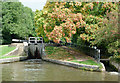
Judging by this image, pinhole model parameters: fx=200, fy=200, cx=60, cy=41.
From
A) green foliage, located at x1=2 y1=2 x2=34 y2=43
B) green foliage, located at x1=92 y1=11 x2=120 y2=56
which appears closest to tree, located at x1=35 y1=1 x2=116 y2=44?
green foliage, located at x1=92 y1=11 x2=120 y2=56

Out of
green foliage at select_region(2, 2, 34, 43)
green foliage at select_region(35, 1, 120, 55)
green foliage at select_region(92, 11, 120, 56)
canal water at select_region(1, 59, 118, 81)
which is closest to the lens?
canal water at select_region(1, 59, 118, 81)

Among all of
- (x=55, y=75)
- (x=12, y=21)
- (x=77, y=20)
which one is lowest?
(x=55, y=75)

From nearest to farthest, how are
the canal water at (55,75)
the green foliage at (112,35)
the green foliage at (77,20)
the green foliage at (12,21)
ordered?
the canal water at (55,75)
the green foliage at (112,35)
the green foliage at (77,20)
the green foliage at (12,21)

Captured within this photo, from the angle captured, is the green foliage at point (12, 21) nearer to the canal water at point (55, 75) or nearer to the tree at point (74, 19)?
the tree at point (74, 19)

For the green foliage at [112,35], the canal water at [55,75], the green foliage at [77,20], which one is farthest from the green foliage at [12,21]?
the green foliage at [112,35]

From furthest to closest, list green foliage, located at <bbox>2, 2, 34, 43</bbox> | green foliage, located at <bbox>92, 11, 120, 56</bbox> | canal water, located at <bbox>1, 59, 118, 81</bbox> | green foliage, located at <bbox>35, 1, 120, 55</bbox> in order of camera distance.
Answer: green foliage, located at <bbox>2, 2, 34, 43</bbox> < green foliage, located at <bbox>35, 1, 120, 55</bbox> < green foliage, located at <bbox>92, 11, 120, 56</bbox> < canal water, located at <bbox>1, 59, 118, 81</bbox>

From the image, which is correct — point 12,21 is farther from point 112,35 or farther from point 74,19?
point 112,35

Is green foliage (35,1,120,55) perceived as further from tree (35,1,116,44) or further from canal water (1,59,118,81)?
canal water (1,59,118,81)

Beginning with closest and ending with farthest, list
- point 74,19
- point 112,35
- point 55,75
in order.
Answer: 1. point 55,75
2. point 112,35
3. point 74,19

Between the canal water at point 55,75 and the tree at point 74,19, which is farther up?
the tree at point 74,19

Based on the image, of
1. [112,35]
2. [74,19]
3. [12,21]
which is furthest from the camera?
[12,21]

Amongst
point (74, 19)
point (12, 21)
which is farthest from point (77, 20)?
point (12, 21)

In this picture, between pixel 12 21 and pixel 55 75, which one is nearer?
pixel 55 75

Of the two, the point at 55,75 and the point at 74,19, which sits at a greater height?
the point at 74,19
